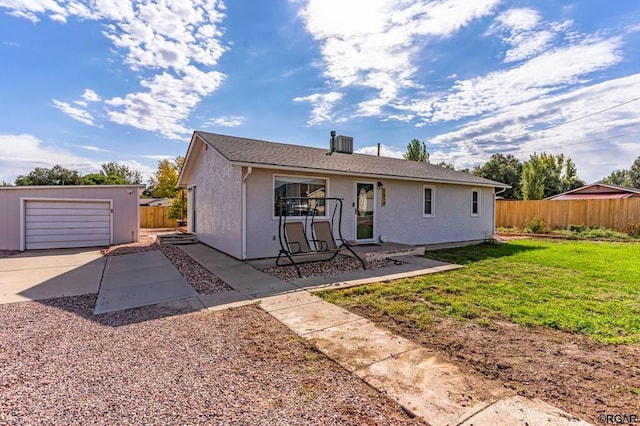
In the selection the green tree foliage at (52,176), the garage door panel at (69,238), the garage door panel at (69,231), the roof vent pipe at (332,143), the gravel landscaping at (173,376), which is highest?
the green tree foliage at (52,176)

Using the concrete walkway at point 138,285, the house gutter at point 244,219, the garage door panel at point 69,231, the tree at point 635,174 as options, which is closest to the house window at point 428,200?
the house gutter at point 244,219

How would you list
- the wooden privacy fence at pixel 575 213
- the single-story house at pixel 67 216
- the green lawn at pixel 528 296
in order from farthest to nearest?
the wooden privacy fence at pixel 575 213, the single-story house at pixel 67 216, the green lawn at pixel 528 296

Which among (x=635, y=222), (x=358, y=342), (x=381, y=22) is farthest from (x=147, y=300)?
(x=635, y=222)

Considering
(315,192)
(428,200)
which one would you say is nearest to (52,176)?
(315,192)

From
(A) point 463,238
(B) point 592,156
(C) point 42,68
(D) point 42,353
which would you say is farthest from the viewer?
(B) point 592,156

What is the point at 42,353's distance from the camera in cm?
322

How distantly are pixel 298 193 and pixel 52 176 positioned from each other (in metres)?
58.9

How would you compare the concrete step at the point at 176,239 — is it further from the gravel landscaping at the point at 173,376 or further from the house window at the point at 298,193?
the gravel landscaping at the point at 173,376

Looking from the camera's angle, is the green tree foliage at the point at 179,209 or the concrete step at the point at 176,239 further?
the green tree foliage at the point at 179,209

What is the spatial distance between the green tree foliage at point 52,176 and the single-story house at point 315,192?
→ 1850 inches

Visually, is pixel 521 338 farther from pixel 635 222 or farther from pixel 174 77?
pixel 635 222

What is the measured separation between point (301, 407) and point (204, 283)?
177 inches

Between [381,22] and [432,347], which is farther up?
[381,22]

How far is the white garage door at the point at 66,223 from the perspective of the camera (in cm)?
1149
